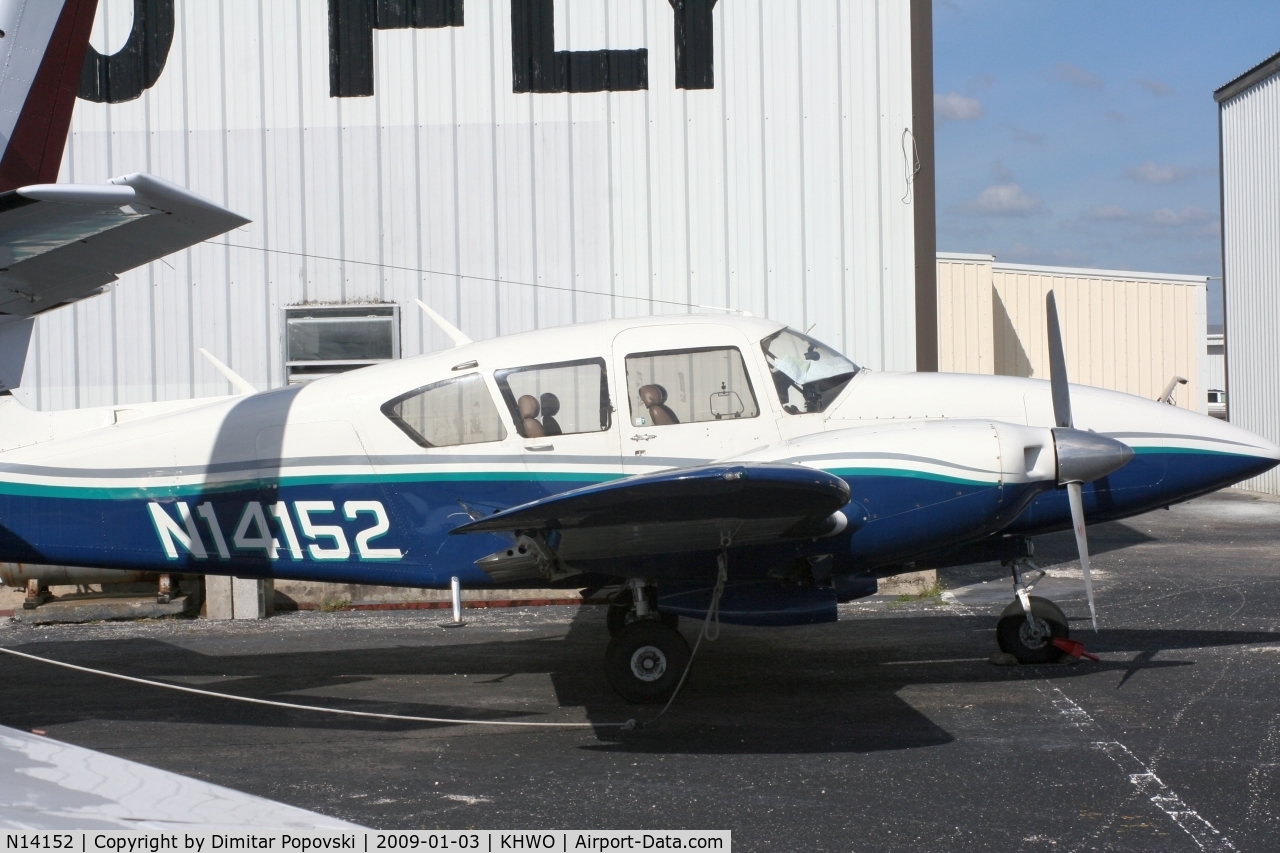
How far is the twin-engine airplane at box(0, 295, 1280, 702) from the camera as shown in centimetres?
692

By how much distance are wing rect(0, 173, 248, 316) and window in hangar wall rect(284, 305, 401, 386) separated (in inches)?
224

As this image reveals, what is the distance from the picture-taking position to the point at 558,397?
23.5ft

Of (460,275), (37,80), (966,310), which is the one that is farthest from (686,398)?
(966,310)

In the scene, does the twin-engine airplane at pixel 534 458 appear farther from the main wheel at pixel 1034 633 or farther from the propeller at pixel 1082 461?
the main wheel at pixel 1034 633

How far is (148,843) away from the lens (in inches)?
86.0

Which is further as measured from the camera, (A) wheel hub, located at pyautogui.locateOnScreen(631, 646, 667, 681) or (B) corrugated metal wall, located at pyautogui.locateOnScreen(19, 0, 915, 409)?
(B) corrugated metal wall, located at pyautogui.locateOnScreen(19, 0, 915, 409)

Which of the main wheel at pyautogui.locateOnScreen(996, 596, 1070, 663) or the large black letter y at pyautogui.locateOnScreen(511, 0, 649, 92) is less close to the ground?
the large black letter y at pyautogui.locateOnScreen(511, 0, 649, 92)

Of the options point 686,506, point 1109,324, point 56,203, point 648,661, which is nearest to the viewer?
point 56,203

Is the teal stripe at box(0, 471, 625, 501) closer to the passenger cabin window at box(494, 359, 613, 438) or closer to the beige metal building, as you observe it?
the passenger cabin window at box(494, 359, 613, 438)

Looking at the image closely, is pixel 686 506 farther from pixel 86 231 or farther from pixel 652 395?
pixel 86 231

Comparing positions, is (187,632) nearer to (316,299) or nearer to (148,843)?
(316,299)

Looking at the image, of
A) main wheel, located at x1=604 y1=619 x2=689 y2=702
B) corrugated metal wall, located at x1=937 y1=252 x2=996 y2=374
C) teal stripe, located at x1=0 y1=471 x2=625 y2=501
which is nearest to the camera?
main wheel, located at x1=604 y1=619 x2=689 y2=702

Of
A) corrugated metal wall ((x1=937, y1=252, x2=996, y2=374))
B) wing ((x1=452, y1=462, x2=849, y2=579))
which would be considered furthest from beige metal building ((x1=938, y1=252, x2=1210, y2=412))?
wing ((x1=452, y1=462, x2=849, y2=579))

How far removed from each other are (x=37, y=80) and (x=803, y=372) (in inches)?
207
